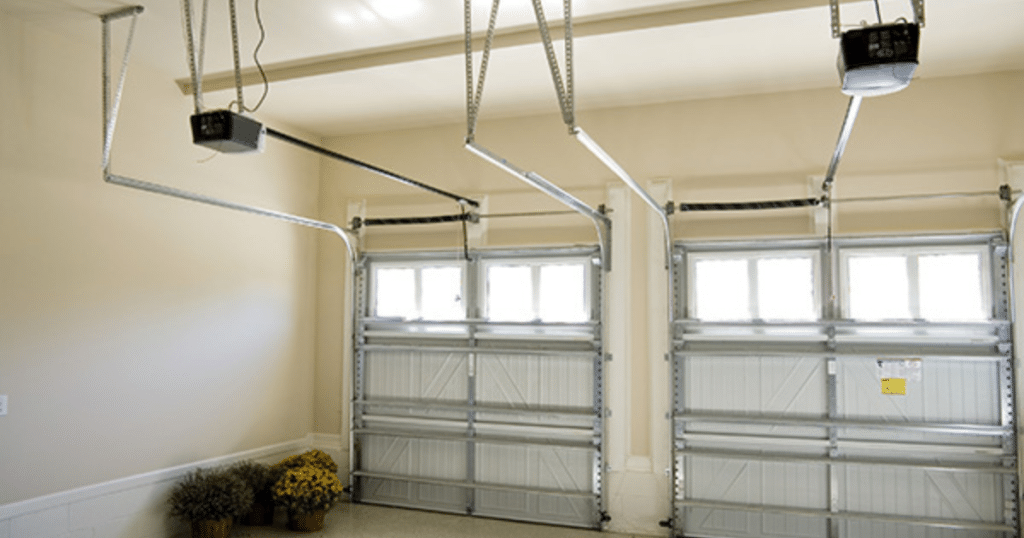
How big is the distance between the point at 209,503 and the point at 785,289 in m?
4.24

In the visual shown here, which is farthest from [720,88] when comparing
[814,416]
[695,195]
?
[814,416]

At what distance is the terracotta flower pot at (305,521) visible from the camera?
540cm

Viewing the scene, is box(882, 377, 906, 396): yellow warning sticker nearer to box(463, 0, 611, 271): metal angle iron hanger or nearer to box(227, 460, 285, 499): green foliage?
box(463, 0, 611, 271): metal angle iron hanger

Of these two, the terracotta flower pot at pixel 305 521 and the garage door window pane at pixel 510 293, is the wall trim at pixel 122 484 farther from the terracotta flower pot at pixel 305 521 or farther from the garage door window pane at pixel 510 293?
the garage door window pane at pixel 510 293

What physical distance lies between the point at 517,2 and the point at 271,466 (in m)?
3.96

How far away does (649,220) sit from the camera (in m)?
5.62

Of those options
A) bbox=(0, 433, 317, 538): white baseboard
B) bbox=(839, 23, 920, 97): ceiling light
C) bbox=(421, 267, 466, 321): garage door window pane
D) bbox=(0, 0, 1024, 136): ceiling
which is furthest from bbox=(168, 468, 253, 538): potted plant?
bbox=(839, 23, 920, 97): ceiling light

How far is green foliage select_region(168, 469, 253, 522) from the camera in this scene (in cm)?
491

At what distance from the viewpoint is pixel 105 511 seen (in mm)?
4617

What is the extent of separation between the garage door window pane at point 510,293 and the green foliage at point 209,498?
2258 mm

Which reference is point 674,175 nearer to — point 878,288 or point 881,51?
point 878,288

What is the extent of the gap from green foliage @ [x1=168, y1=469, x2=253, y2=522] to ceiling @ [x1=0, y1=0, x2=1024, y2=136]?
2730 millimetres

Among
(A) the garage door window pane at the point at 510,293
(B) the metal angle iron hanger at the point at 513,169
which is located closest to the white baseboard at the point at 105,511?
(A) the garage door window pane at the point at 510,293

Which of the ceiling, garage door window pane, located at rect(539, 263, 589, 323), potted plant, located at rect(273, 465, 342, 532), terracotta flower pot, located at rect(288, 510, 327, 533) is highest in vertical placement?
the ceiling
